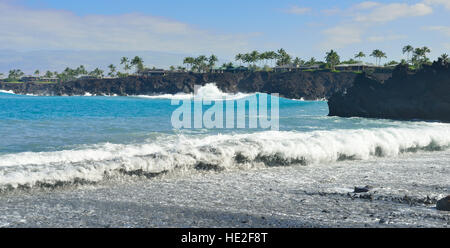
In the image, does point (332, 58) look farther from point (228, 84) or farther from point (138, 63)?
point (138, 63)

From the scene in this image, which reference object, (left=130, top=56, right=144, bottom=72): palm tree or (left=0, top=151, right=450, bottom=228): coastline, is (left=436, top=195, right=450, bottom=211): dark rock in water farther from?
(left=130, top=56, right=144, bottom=72): palm tree

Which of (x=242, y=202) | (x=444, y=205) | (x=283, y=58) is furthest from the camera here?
(x=283, y=58)

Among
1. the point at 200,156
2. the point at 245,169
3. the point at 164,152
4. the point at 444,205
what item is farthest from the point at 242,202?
the point at 164,152

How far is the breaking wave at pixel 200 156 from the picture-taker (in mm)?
8898

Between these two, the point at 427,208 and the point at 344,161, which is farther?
the point at 344,161

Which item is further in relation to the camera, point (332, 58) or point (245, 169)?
point (332, 58)

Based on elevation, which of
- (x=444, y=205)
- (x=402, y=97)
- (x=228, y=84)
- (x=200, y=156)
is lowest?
(x=444, y=205)

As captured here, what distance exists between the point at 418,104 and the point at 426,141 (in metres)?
26.0

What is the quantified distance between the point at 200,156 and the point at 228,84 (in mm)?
145970

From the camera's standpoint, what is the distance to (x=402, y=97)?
4366 centimetres

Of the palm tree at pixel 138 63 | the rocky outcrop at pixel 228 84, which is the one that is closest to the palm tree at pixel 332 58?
the rocky outcrop at pixel 228 84

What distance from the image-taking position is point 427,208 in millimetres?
6789
